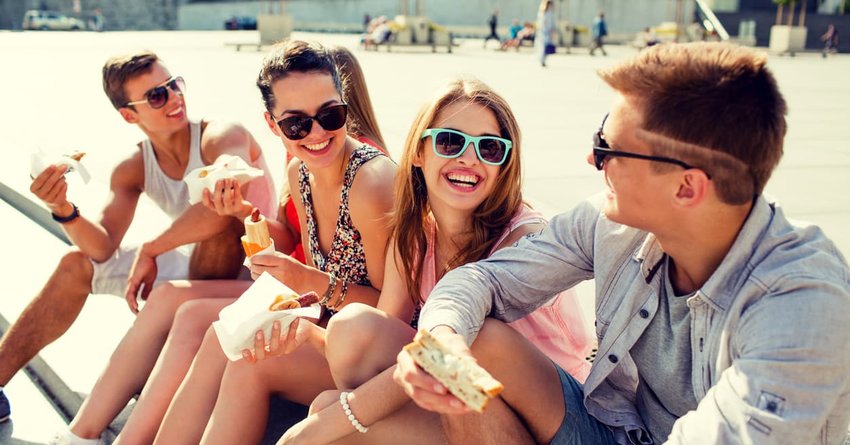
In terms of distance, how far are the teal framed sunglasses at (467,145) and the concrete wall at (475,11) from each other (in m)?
36.6

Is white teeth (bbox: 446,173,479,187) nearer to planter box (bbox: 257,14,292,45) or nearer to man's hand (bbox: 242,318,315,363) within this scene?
man's hand (bbox: 242,318,315,363)

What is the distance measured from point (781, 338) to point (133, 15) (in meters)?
59.4

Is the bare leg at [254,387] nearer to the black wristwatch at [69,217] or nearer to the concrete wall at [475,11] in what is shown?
the black wristwatch at [69,217]

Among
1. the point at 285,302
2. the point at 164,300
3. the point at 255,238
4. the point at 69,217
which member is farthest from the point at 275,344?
the point at 69,217

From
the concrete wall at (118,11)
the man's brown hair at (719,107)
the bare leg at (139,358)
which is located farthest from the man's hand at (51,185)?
the concrete wall at (118,11)

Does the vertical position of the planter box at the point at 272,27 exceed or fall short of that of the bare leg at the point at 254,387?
it exceeds it

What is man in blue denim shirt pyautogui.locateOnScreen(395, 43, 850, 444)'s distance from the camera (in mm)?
1673

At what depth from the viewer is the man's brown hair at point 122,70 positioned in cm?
402

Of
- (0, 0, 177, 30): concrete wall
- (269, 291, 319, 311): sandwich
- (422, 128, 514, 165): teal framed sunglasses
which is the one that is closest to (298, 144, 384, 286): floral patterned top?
(422, 128, 514, 165): teal framed sunglasses

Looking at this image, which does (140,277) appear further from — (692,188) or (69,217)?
(692,188)

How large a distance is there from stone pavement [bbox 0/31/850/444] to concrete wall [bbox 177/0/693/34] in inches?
890

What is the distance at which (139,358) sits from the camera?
3162 millimetres

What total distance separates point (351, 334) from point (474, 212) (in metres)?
0.75

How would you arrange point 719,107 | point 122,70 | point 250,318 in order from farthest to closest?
point 122,70, point 250,318, point 719,107
